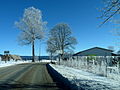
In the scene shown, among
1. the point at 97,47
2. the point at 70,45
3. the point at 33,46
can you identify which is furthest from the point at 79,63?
the point at 33,46

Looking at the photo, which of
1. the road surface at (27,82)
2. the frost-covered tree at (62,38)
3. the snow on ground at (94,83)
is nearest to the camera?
the snow on ground at (94,83)

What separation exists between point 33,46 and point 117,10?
4769 centimetres

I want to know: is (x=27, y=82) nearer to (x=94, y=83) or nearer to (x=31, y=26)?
(x=94, y=83)

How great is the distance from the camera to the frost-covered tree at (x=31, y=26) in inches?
2048

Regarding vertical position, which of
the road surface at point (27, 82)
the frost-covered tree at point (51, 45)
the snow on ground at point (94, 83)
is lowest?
the road surface at point (27, 82)

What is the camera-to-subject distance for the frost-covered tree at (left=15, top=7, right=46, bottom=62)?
171ft

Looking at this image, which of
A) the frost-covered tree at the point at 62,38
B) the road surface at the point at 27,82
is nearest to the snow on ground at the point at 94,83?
the road surface at the point at 27,82

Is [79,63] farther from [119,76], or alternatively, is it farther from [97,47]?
[97,47]

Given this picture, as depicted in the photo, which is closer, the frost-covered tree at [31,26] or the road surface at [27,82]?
the road surface at [27,82]

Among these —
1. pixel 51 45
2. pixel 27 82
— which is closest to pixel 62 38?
pixel 51 45

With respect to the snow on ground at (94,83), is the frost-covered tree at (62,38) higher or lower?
higher

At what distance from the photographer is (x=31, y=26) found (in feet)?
173

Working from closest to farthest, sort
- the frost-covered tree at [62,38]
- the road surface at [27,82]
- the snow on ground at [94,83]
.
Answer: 1. the snow on ground at [94,83]
2. the road surface at [27,82]
3. the frost-covered tree at [62,38]

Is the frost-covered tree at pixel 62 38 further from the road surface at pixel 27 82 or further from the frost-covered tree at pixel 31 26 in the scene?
the road surface at pixel 27 82
